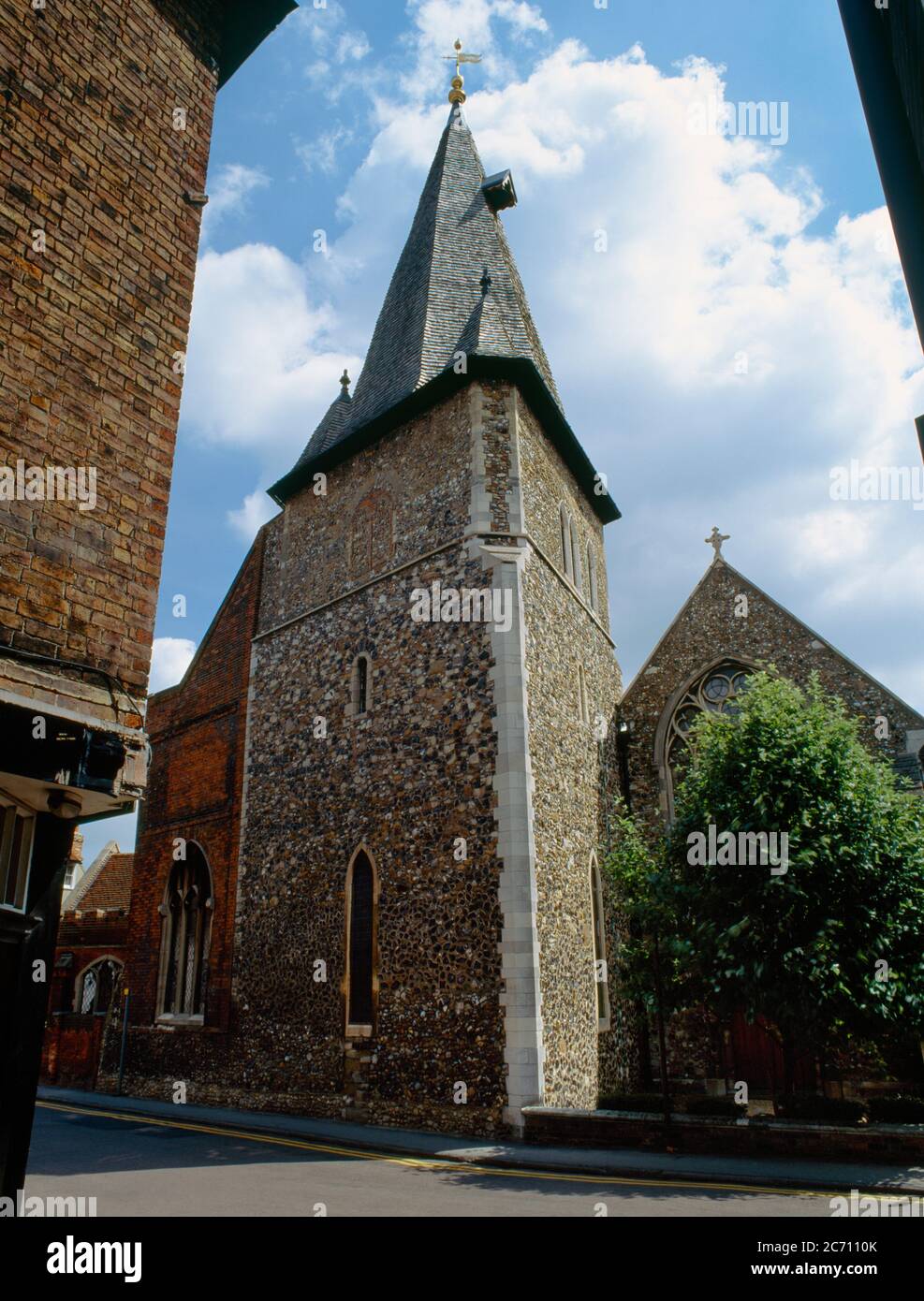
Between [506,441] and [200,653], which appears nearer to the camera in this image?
[506,441]

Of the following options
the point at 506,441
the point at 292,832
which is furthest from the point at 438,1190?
the point at 506,441

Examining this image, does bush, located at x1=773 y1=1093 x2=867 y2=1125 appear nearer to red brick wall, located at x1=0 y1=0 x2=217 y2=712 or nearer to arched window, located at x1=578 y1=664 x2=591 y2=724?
arched window, located at x1=578 y1=664 x2=591 y2=724

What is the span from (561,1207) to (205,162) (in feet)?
33.0

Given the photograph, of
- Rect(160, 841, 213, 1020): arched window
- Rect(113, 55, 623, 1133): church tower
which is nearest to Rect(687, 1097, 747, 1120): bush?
Rect(113, 55, 623, 1133): church tower

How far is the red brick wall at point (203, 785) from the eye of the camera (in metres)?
17.7

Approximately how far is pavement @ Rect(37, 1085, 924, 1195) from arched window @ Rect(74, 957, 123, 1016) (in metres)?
8.71

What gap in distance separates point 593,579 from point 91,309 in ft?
49.0

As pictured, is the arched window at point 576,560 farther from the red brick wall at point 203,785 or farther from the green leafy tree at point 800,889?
the red brick wall at point 203,785

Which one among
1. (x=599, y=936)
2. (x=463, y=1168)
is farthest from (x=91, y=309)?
(x=599, y=936)

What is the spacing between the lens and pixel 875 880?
11602mm

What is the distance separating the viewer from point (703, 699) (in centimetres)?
1941

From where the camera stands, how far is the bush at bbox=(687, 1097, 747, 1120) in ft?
36.1

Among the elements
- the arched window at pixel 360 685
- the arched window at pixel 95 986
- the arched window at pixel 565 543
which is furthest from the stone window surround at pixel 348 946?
the arched window at pixel 95 986

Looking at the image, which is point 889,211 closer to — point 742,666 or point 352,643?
point 352,643
